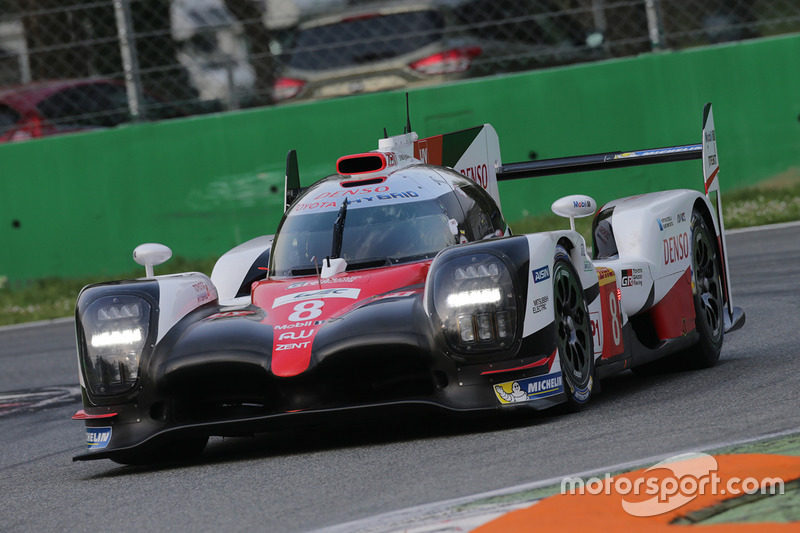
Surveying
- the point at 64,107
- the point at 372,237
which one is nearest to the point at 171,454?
the point at 372,237

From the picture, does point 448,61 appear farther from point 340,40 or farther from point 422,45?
point 340,40

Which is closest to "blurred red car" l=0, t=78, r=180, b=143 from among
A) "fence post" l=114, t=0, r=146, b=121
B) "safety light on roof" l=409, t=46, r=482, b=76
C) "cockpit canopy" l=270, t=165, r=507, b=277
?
"fence post" l=114, t=0, r=146, b=121

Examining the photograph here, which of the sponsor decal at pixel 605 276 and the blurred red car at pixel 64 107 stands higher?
the blurred red car at pixel 64 107

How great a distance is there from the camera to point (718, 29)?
1303 cm

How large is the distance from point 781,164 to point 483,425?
840 cm

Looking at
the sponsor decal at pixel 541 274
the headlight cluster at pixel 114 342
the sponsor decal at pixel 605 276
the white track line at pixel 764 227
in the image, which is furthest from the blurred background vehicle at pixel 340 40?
the sponsor decal at pixel 541 274

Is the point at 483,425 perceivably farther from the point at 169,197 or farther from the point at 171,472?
the point at 169,197

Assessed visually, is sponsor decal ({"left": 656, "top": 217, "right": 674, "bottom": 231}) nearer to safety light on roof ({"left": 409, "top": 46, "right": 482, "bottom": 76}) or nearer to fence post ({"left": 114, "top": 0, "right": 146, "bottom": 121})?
safety light on roof ({"left": 409, "top": 46, "right": 482, "bottom": 76})

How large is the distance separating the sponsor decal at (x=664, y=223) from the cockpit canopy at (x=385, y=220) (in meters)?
0.89

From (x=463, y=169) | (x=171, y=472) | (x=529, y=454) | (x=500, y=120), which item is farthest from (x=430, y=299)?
(x=500, y=120)

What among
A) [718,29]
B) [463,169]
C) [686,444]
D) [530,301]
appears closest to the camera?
[686,444]

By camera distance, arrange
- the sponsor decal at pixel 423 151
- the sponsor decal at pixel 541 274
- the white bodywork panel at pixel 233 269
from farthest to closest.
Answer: the sponsor decal at pixel 423 151 → the white bodywork panel at pixel 233 269 → the sponsor decal at pixel 541 274

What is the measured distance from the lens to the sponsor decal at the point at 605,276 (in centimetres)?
654

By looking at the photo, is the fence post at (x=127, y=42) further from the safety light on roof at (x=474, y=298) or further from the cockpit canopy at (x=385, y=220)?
the safety light on roof at (x=474, y=298)
